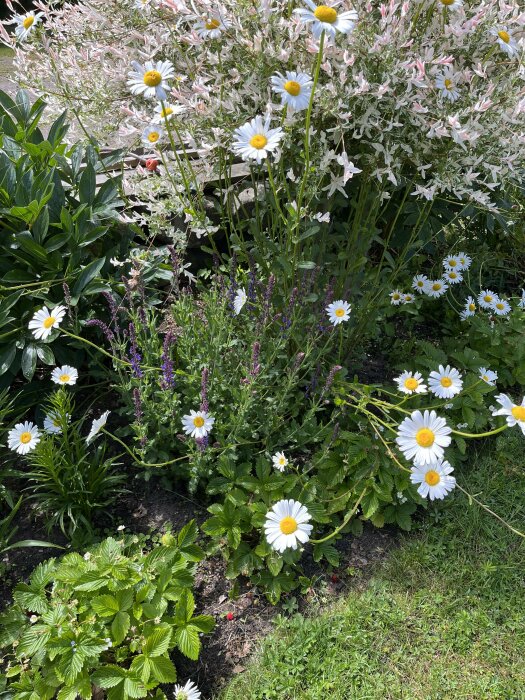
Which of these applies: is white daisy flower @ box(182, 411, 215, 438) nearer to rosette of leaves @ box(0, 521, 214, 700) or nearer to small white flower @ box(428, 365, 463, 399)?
rosette of leaves @ box(0, 521, 214, 700)

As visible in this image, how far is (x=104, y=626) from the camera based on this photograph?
6.07 ft

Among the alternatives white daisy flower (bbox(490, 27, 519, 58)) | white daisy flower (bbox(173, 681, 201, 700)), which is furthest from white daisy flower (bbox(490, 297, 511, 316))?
white daisy flower (bbox(173, 681, 201, 700))

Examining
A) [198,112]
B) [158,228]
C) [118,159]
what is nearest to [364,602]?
[158,228]

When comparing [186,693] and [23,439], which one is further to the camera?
[23,439]

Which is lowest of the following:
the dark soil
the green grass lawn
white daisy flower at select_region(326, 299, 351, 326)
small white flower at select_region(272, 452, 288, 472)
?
the dark soil

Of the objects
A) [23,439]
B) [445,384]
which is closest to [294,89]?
[445,384]

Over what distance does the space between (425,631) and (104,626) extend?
1.09m

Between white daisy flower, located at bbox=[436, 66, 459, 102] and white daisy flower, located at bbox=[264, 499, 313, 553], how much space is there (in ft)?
4.99

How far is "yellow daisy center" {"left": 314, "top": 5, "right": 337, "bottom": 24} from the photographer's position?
1.56 meters

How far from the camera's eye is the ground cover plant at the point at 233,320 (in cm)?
191

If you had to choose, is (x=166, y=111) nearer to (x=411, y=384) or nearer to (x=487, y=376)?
(x=411, y=384)

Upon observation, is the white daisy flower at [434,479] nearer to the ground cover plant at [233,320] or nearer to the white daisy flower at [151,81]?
the ground cover plant at [233,320]

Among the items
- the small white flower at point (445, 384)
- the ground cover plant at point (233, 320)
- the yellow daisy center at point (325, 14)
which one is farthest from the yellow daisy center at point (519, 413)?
the yellow daisy center at point (325, 14)

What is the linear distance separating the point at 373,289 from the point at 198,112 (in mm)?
1063
